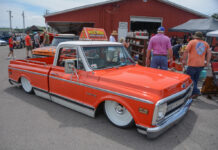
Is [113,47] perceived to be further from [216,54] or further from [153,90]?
[216,54]

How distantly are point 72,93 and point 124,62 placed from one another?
4.72 ft

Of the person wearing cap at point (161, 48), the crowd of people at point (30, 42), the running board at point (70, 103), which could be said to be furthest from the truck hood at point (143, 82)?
the crowd of people at point (30, 42)

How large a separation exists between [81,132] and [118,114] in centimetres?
79

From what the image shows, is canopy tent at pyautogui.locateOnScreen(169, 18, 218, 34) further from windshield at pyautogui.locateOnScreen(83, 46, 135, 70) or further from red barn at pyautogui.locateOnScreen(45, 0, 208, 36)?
windshield at pyautogui.locateOnScreen(83, 46, 135, 70)

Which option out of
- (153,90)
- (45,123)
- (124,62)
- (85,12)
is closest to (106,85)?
(153,90)

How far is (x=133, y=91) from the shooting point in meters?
2.90

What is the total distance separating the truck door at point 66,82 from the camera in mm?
3697

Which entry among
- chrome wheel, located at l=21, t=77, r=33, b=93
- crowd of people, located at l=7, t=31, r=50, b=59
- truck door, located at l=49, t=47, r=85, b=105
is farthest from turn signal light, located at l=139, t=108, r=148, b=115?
crowd of people, located at l=7, t=31, r=50, b=59

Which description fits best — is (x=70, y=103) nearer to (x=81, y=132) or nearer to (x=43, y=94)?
(x=81, y=132)

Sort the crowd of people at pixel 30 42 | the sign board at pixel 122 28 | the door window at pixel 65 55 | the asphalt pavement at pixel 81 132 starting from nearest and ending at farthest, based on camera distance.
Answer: the asphalt pavement at pixel 81 132 → the door window at pixel 65 55 → the crowd of people at pixel 30 42 → the sign board at pixel 122 28

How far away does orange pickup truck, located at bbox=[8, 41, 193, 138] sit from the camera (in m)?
2.78

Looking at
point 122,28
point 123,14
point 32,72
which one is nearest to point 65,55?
point 32,72

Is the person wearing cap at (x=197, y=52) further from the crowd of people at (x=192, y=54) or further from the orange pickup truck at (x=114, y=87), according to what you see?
the orange pickup truck at (x=114, y=87)

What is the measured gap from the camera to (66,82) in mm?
3908
